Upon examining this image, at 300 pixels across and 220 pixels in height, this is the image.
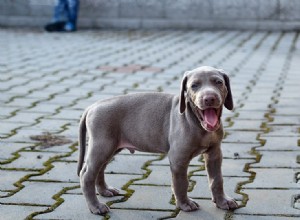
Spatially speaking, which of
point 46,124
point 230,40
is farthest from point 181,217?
point 230,40

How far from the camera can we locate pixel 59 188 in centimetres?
475

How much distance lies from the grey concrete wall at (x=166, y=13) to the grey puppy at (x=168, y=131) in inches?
570

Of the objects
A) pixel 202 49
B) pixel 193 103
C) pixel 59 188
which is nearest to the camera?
pixel 193 103

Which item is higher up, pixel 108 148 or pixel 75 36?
pixel 108 148

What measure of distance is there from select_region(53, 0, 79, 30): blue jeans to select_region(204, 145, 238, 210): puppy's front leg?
548 inches

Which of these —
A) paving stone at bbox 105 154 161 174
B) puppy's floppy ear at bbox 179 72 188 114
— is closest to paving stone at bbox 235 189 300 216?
puppy's floppy ear at bbox 179 72 188 114

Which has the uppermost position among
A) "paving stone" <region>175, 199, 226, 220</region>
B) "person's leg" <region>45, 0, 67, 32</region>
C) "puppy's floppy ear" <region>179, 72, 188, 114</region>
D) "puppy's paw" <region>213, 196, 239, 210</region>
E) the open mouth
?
"puppy's floppy ear" <region>179, 72, 188, 114</region>

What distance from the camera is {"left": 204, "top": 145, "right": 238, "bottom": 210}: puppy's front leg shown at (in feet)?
14.0

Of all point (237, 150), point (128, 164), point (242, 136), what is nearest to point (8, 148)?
point (128, 164)

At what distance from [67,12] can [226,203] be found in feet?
46.5

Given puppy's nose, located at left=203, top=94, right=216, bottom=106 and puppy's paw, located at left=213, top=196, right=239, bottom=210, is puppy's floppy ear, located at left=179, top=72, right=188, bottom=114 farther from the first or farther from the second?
puppy's paw, located at left=213, top=196, right=239, bottom=210

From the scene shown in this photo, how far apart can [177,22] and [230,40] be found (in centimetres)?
340

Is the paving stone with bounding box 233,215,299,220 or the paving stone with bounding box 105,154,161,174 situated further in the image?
the paving stone with bounding box 105,154,161,174

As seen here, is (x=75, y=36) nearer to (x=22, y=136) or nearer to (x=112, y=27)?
(x=112, y=27)
